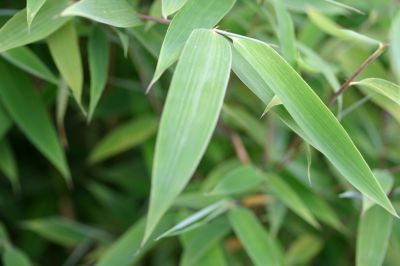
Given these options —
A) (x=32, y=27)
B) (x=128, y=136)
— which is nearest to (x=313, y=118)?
(x=32, y=27)

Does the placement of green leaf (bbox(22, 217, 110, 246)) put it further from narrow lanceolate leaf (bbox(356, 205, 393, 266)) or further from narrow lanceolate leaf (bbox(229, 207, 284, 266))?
narrow lanceolate leaf (bbox(356, 205, 393, 266))

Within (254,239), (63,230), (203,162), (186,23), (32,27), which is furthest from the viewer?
(203,162)

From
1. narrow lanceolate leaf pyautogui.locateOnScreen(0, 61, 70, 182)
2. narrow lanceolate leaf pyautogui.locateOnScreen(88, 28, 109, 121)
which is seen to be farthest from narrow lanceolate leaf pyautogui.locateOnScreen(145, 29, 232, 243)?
narrow lanceolate leaf pyautogui.locateOnScreen(0, 61, 70, 182)

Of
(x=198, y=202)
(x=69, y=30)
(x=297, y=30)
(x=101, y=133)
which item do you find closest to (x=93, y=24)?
(x=69, y=30)

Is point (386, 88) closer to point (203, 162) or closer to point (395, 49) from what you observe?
point (395, 49)

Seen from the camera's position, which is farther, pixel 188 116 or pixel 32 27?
pixel 32 27

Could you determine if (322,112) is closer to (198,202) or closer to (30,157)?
(198,202)
